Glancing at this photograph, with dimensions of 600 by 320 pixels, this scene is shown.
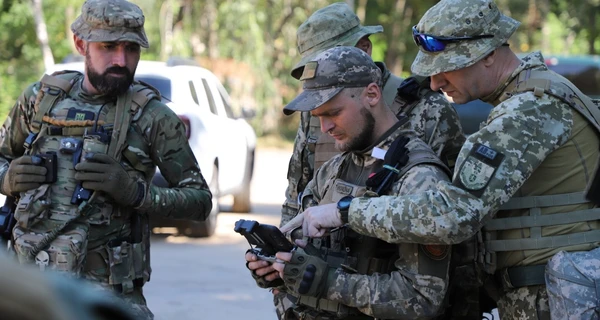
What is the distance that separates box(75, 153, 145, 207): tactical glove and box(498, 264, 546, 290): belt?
5.25 feet

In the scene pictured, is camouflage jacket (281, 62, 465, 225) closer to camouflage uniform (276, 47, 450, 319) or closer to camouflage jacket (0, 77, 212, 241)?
camouflage jacket (0, 77, 212, 241)

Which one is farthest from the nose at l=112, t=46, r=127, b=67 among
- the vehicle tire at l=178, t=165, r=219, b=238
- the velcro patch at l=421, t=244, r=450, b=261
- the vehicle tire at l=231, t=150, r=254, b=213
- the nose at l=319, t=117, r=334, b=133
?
the vehicle tire at l=231, t=150, r=254, b=213

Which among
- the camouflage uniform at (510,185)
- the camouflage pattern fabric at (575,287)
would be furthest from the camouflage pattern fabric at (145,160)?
the camouflage pattern fabric at (575,287)

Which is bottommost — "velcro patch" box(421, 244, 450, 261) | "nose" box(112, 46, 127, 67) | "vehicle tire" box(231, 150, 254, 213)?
"vehicle tire" box(231, 150, 254, 213)

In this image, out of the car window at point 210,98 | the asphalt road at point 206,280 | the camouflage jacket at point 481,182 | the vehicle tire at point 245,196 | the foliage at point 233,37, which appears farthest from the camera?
the foliage at point 233,37

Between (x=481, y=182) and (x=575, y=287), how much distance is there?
45 centimetres

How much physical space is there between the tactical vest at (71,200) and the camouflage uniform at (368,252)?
871 millimetres

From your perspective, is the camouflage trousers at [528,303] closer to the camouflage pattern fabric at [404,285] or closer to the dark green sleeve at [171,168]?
the camouflage pattern fabric at [404,285]

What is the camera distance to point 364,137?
131 inches

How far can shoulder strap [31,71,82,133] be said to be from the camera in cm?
408

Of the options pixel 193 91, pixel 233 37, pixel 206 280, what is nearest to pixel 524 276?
pixel 206 280

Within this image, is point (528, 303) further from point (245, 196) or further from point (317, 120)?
point (245, 196)

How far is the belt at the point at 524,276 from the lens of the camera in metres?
3.10

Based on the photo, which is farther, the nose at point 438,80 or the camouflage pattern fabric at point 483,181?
the nose at point 438,80
